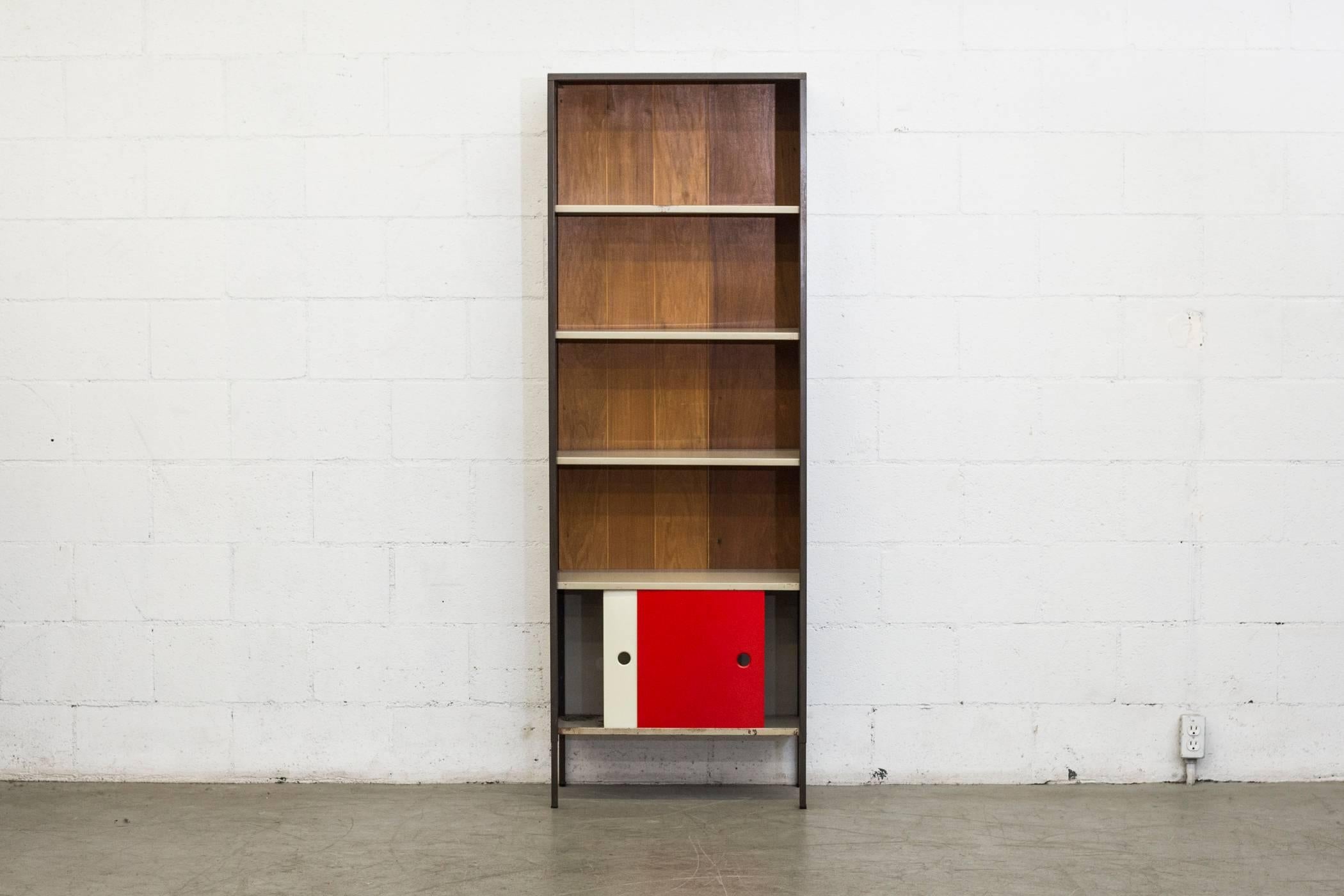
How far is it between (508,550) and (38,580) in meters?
1.46

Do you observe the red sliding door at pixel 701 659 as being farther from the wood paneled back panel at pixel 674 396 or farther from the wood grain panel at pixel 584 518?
the wood paneled back panel at pixel 674 396

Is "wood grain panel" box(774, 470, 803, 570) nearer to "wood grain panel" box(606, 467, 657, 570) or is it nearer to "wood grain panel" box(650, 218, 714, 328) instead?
"wood grain panel" box(606, 467, 657, 570)

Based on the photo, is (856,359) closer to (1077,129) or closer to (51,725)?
(1077,129)

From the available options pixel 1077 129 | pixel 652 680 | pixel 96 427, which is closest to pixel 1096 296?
pixel 1077 129

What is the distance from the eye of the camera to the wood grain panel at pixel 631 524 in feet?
10.8

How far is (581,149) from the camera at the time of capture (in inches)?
128

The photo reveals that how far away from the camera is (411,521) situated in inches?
134

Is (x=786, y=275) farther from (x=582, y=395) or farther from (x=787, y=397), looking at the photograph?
(x=582, y=395)

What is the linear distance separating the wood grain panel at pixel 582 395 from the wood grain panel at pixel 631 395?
19mm

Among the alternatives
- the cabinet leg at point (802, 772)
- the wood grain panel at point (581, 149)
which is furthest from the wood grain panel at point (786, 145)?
the cabinet leg at point (802, 772)

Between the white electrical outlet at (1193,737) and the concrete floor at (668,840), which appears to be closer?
the concrete floor at (668,840)

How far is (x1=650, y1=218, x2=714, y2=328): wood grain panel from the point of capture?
10.7 ft

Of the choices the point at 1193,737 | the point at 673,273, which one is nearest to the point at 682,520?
the point at 673,273

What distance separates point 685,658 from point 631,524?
1.43ft
